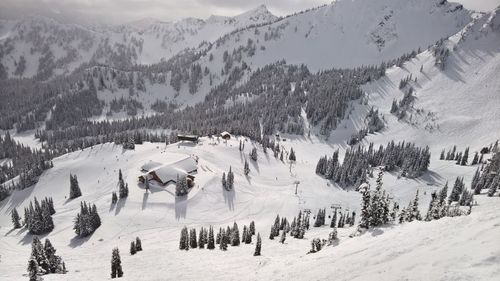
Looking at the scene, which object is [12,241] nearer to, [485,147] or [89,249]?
[89,249]

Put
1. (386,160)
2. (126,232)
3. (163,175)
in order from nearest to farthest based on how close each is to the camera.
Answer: (126,232), (163,175), (386,160)

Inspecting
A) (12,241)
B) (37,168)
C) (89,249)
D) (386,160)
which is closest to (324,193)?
(386,160)

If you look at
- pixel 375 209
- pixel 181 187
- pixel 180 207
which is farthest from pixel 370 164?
pixel 375 209

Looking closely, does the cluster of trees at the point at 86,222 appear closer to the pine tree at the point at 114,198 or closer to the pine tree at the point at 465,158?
the pine tree at the point at 114,198

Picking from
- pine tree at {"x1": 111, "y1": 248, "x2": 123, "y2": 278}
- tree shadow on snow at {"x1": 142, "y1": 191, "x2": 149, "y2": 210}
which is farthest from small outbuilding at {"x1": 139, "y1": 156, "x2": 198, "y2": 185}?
pine tree at {"x1": 111, "y1": 248, "x2": 123, "y2": 278}

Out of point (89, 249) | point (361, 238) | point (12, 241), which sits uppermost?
point (361, 238)

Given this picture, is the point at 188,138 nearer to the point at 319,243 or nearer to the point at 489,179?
the point at 319,243
